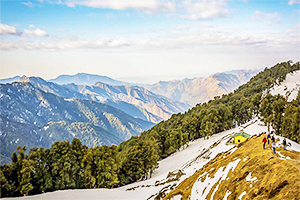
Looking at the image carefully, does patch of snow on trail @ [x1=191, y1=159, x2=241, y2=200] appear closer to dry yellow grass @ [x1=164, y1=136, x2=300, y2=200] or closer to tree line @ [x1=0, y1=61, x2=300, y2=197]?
dry yellow grass @ [x1=164, y1=136, x2=300, y2=200]

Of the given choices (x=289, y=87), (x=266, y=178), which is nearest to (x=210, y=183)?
(x=266, y=178)

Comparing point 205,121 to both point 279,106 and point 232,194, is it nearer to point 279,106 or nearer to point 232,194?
point 279,106

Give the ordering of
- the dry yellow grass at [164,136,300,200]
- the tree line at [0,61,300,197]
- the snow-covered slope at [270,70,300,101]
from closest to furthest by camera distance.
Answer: the dry yellow grass at [164,136,300,200], the tree line at [0,61,300,197], the snow-covered slope at [270,70,300,101]

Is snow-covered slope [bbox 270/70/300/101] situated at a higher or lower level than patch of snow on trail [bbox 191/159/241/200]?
higher

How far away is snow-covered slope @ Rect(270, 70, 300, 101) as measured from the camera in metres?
131

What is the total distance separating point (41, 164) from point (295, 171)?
54.1m

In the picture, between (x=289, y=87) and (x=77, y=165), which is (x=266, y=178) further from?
(x=289, y=87)

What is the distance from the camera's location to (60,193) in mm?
50156

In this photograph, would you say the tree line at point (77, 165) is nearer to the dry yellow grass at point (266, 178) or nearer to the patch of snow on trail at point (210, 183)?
the patch of snow on trail at point (210, 183)

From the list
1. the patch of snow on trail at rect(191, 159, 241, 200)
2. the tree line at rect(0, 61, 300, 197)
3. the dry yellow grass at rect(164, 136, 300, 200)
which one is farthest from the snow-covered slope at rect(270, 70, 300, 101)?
the dry yellow grass at rect(164, 136, 300, 200)

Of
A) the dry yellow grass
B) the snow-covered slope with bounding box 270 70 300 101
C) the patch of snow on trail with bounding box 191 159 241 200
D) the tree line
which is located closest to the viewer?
the dry yellow grass

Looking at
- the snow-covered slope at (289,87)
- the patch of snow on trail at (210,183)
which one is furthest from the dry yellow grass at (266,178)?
the snow-covered slope at (289,87)

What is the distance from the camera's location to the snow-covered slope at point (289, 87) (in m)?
131

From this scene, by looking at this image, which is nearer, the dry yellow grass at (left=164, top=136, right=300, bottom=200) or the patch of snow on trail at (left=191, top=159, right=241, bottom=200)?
the dry yellow grass at (left=164, top=136, right=300, bottom=200)
